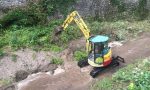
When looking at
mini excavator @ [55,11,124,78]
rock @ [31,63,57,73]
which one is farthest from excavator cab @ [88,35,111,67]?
rock @ [31,63,57,73]

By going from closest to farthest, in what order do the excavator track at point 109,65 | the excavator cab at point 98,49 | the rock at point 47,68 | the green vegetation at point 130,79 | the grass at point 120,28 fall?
the green vegetation at point 130,79 < the excavator cab at point 98,49 < the excavator track at point 109,65 < the rock at point 47,68 < the grass at point 120,28

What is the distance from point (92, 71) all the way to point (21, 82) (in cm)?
309

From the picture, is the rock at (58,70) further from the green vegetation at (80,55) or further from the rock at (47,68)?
the green vegetation at (80,55)

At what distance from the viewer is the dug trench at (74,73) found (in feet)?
53.2

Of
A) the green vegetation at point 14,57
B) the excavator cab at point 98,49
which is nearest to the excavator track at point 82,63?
the excavator cab at point 98,49

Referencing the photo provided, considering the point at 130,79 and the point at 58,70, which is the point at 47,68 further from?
the point at 130,79

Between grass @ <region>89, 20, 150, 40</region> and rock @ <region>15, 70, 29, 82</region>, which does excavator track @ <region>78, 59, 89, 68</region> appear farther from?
grass @ <region>89, 20, 150, 40</region>

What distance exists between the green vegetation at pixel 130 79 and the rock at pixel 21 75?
3.50 m

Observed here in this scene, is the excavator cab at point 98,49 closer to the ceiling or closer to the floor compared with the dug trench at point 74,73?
closer to the ceiling

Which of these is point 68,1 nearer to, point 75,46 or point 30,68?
point 75,46

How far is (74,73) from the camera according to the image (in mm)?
16984

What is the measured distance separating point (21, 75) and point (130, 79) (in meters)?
5.35

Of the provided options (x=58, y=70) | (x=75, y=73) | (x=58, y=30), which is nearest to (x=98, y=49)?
(x=75, y=73)

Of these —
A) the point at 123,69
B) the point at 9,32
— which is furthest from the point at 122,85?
the point at 9,32
